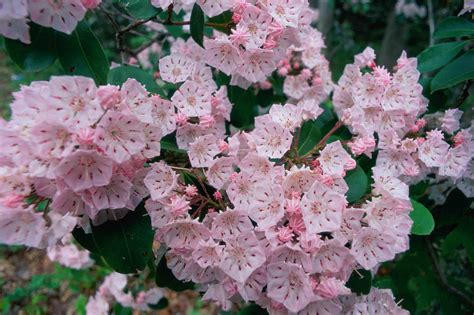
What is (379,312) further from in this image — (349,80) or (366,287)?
(349,80)

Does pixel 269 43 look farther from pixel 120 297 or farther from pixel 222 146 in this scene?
pixel 120 297

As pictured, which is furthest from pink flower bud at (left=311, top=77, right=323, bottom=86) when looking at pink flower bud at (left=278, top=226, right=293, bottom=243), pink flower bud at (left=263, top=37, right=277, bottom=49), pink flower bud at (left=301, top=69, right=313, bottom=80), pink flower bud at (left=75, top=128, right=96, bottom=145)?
pink flower bud at (left=75, top=128, right=96, bottom=145)

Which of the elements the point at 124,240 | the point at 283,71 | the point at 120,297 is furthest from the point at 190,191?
the point at 120,297

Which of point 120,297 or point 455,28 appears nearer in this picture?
point 455,28

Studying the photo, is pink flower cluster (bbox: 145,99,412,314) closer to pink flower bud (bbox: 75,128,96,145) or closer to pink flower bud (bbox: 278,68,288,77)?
pink flower bud (bbox: 75,128,96,145)

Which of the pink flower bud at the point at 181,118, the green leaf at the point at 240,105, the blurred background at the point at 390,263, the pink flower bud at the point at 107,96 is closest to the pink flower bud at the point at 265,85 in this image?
the green leaf at the point at 240,105

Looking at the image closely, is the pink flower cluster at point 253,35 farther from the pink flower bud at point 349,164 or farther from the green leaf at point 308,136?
the pink flower bud at point 349,164

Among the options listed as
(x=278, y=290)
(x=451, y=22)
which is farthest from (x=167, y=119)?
(x=451, y=22)
